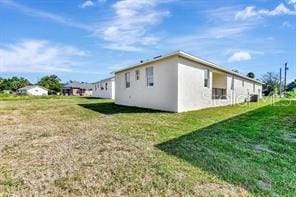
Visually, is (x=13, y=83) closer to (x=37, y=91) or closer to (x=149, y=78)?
(x=37, y=91)

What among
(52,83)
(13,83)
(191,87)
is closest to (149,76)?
(191,87)

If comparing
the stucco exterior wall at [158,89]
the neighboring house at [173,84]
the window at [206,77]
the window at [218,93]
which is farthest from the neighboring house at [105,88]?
the window at [206,77]

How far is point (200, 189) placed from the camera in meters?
3.20

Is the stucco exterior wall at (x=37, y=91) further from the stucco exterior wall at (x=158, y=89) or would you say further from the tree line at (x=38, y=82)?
the stucco exterior wall at (x=158, y=89)

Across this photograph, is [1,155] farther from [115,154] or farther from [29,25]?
[29,25]

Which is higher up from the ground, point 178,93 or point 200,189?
point 178,93

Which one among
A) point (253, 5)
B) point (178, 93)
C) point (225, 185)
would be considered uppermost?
point (253, 5)

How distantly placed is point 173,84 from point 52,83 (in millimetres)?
64096

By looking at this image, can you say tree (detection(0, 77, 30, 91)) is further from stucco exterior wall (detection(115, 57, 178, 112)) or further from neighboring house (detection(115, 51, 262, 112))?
stucco exterior wall (detection(115, 57, 178, 112))

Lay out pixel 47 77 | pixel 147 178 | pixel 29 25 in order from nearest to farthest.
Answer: pixel 147 178, pixel 29 25, pixel 47 77

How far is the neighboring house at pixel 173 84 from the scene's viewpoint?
12.6 metres

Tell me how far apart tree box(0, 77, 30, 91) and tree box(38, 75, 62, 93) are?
524cm

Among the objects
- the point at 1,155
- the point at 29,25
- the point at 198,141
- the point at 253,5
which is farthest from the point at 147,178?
the point at 29,25

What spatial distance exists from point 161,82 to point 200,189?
34.5 ft
